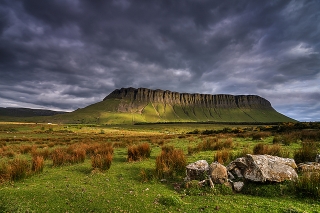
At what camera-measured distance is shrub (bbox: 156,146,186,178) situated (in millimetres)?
9695

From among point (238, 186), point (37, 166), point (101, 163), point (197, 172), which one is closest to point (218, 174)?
point (238, 186)

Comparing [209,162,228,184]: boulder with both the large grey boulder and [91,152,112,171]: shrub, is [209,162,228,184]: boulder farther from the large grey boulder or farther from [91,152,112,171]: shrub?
[91,152,112,171]: shrub

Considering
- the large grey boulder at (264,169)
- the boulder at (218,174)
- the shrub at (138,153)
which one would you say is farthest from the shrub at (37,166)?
the large grey boulder at (264,169)

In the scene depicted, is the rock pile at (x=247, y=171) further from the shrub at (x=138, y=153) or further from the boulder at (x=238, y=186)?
the shrub at (x=138, y=153)

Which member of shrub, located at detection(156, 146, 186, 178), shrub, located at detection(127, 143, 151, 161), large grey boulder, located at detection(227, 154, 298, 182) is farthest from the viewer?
shrub, located at detection(127, 143, 151, 161)

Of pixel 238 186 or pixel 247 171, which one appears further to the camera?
pixel 247 171

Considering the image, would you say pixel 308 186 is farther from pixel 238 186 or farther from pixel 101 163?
pixel 101 163

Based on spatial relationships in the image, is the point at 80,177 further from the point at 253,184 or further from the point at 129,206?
the point at 253,184

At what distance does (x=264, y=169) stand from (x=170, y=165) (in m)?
4.49

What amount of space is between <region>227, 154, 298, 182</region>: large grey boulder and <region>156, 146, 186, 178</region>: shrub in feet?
8.47

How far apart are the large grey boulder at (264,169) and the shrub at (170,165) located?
2581 millimetres

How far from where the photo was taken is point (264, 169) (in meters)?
7.75

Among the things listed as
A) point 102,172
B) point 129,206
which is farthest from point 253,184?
point 102,172

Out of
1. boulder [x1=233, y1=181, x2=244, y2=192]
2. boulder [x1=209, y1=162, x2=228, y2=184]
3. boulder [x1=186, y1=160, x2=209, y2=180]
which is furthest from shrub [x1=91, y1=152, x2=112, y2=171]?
boulder [x1=233, y1=181, x2=244, y2=192]
